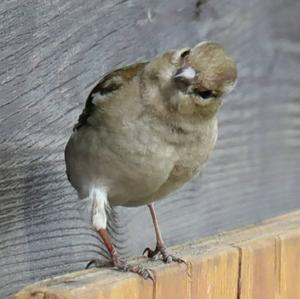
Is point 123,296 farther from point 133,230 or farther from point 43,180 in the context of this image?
point 133,230

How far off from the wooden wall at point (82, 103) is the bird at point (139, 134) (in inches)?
4.2

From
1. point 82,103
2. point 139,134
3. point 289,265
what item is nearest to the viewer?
point 289,265

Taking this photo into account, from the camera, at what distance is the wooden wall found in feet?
9.12

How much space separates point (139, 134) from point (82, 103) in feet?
0.96

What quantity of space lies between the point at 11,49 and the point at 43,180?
13.3 inches

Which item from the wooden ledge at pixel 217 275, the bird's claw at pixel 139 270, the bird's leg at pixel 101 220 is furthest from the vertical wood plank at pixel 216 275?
the bird's leg at pixel 101 220

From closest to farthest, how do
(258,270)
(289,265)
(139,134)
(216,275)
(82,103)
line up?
1. (216,275)
2. (258,270)
3. (289,265)
4. (139,134)
5. (82,103)

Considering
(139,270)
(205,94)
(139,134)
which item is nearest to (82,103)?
(139,134)

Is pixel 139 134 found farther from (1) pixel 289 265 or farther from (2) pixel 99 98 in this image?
(1) pixel 289 265

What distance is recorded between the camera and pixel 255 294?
239cm

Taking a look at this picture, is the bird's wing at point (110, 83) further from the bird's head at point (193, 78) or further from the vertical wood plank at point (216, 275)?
the vertical wood plank at point (216, 275)

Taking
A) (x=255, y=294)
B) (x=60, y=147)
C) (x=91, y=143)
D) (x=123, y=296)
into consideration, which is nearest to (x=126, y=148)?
(x=91, y=143)

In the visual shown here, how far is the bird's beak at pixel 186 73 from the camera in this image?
2.60m

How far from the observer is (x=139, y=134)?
273 centimetres
